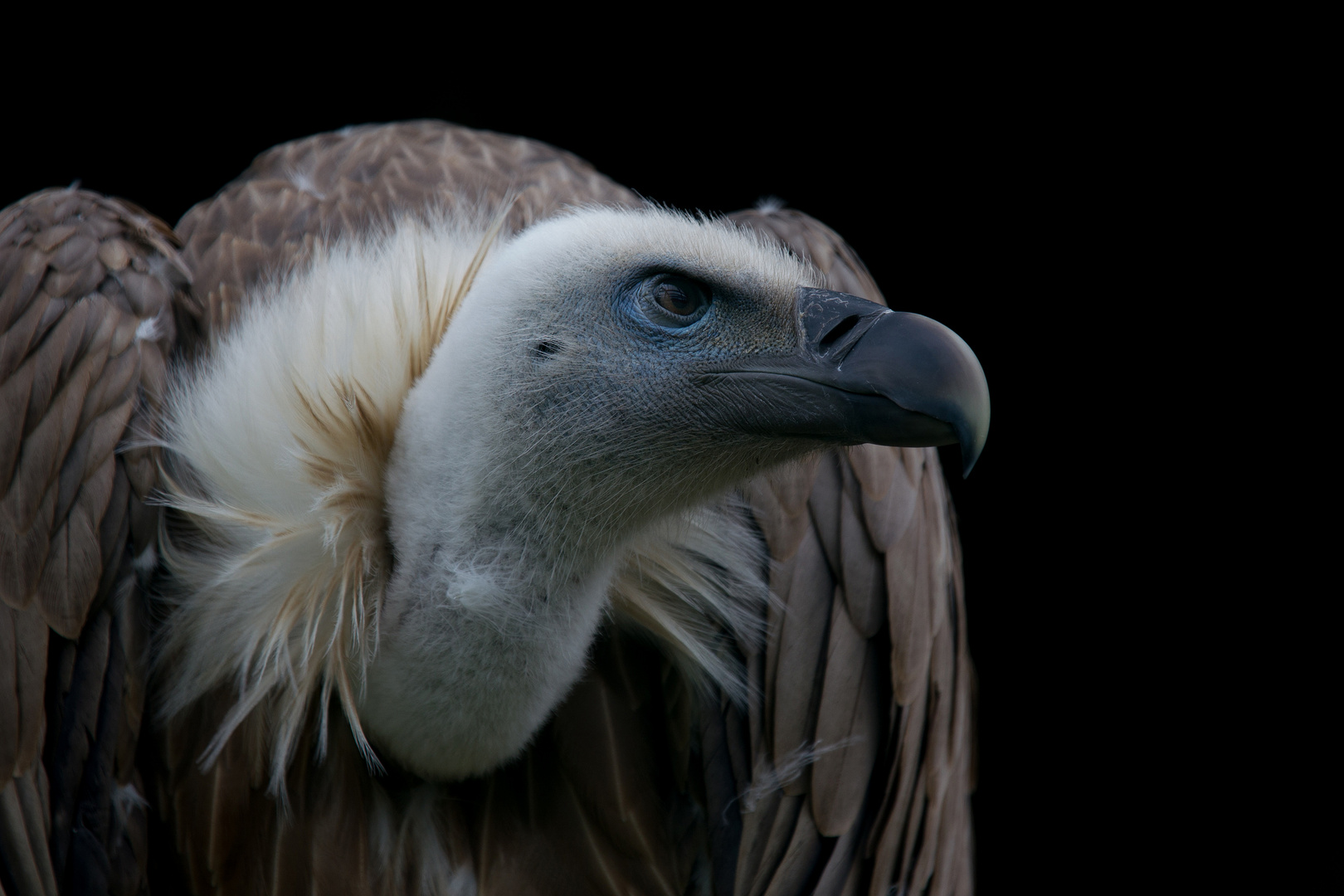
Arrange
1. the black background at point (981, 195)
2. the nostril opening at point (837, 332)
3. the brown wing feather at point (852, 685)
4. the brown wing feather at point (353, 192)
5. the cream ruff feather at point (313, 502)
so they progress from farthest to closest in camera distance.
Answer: the black background at point (981, 195) < the brown wing feather at point (353, 192) < the brown wing feather at point (852, 685) < the cream ruff feather at point (313, 502) < the nostril opening at point (837, 332)

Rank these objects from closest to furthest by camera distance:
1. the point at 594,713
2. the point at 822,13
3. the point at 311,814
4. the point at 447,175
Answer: the point at 311,814 → the point at 594,713 → the point at 447,175 → the point at 822,13

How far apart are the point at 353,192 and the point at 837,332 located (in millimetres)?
1220

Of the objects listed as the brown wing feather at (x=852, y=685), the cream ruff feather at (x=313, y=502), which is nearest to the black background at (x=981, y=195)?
the brown wing feather at (x=852, y=685)

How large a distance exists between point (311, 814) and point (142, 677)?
349 millimetres

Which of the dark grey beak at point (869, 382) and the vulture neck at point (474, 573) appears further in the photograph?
the vulture neck at point (474, 573)

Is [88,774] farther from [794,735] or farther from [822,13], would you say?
[822,13]

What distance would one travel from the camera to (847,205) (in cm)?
477

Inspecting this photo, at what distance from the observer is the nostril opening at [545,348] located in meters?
1.78

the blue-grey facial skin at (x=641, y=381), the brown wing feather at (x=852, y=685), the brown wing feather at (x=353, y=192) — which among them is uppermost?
the brown wing feather at (x=353, y=192)

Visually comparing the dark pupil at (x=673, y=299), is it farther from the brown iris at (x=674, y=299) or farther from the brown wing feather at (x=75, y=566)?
the brown wing feather at (x=75, y=566)

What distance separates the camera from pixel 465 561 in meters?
1.73

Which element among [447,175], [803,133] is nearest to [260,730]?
[447,175]

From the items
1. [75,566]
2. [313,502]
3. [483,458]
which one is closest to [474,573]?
[483,458]

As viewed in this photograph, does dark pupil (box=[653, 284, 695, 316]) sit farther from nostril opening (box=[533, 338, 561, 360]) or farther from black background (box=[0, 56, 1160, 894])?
black background (box=[0, 56, 1160, 894])
